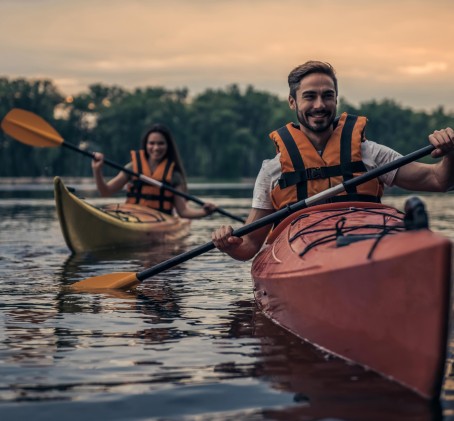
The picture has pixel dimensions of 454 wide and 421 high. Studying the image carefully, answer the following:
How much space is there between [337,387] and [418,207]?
0.90 m

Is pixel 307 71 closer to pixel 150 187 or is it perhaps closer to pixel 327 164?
pixel 327 164

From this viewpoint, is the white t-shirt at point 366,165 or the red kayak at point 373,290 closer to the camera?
the red kayak at point 373,290

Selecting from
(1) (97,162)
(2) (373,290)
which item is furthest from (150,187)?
(2) (373,290)

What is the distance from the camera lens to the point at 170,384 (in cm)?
404

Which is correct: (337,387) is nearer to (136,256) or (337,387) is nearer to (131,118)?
(136,256)

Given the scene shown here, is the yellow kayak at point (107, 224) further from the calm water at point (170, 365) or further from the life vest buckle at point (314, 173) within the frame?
the life vest buckle at point (314, 173)

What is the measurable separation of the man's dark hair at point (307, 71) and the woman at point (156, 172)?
6.12m

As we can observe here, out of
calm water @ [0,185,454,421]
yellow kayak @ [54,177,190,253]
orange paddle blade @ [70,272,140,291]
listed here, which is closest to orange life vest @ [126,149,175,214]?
yellow kayak @ [54,177,190,253]

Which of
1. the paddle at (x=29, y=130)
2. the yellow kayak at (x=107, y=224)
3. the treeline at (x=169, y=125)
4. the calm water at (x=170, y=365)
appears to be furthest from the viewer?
the treeline at (x=169, y=125)

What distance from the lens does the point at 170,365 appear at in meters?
4.42

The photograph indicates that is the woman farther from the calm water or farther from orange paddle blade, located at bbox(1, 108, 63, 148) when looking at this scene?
the calm water

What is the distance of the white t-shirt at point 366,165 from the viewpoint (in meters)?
5.47

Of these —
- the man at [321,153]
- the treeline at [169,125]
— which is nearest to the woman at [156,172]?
the man at [321,153]

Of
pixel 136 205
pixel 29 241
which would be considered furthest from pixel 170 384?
pixel 29 241
